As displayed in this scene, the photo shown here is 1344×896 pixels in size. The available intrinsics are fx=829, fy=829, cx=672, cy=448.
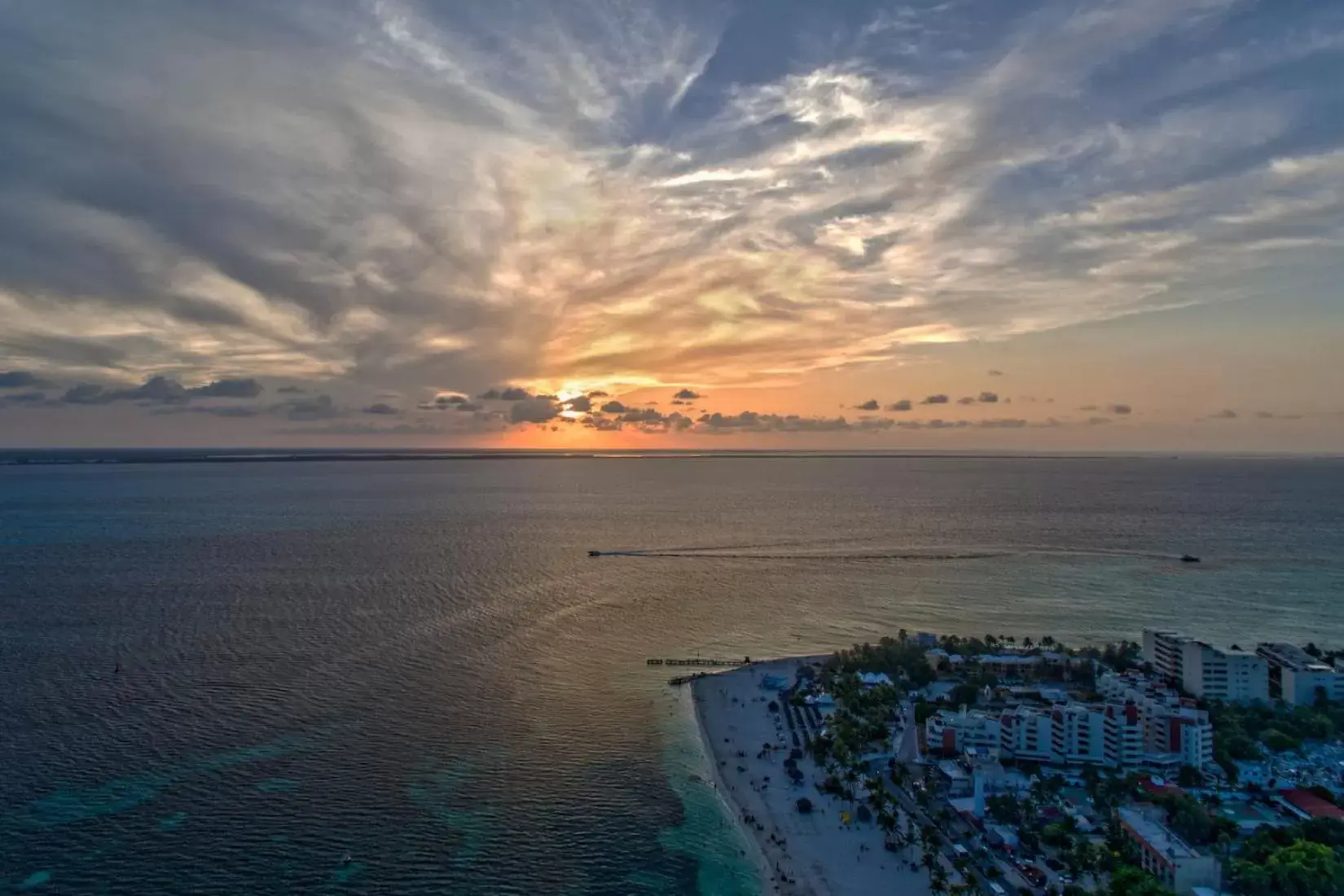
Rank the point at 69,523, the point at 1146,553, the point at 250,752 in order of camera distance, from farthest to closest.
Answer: the point at 69,523 → the point at 1146,553 → the point at 250,752

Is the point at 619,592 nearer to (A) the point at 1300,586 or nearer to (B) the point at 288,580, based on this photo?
(B) the point at 288,580

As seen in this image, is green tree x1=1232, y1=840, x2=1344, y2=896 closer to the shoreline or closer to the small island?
the small island

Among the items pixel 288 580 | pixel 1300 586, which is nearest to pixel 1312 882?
pixel 1300 586

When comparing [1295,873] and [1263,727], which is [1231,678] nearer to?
[1263,727]

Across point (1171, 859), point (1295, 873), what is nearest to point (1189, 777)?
point (1171, 859)

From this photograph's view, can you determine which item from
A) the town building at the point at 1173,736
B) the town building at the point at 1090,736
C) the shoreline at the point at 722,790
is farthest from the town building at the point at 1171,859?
the shoreline at the point at 722,790
